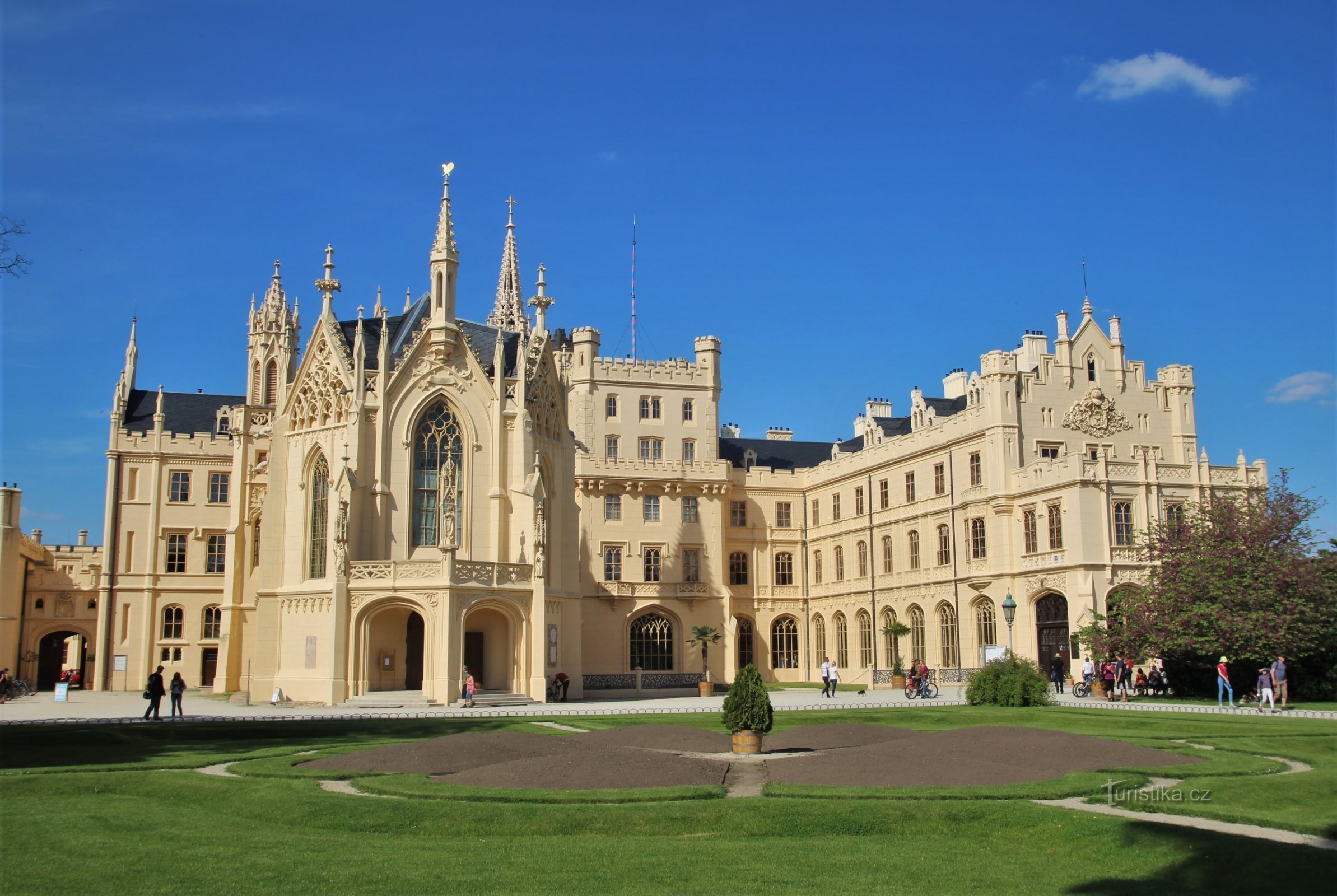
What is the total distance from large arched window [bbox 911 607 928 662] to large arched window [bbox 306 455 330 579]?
2888 centimetres

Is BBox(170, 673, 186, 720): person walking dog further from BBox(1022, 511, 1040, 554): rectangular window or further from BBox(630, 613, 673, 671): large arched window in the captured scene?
BBox(1022, 511, 1040, 554): rectangular window

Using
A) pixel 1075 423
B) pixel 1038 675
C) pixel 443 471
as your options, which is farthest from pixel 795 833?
pixel 1075 423

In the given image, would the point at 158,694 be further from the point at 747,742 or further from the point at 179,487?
the point at 179,487

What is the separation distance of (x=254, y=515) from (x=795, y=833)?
45188mm

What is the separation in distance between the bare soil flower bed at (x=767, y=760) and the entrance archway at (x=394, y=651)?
67.7 feet

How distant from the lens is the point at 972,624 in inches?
2131

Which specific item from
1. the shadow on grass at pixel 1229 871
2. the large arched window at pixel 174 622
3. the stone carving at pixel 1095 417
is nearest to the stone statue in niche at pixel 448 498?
the large arched window at pixel 174 622

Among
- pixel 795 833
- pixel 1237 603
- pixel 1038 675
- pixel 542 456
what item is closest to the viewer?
pixel 795 833

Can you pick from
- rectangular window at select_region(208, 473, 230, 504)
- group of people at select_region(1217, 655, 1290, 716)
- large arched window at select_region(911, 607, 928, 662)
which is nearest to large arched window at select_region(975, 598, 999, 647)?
large arched window at select_region(911, 607, 928, 662)

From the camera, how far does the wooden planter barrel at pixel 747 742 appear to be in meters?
24.0

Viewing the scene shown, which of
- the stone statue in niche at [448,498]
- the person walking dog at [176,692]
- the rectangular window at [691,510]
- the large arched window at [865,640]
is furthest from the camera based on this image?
the rectangular window at [691,510]

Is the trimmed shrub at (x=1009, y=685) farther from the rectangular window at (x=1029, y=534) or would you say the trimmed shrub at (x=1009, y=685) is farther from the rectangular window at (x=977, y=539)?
the rectangular window at (x=977, y=539)

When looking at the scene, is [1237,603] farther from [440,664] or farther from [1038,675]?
[440,664]

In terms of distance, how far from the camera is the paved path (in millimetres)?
34688
